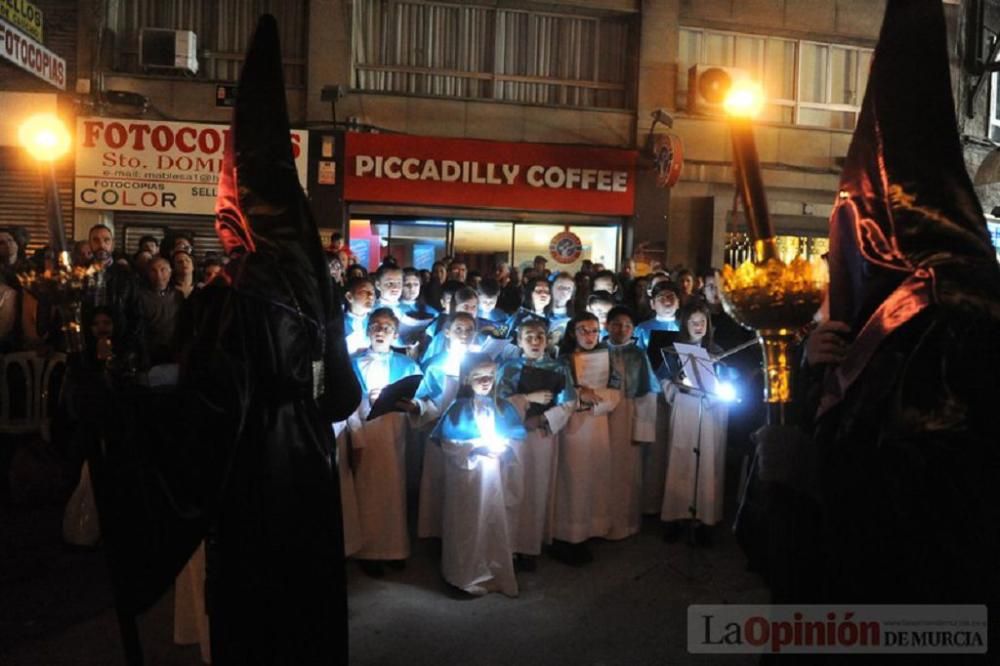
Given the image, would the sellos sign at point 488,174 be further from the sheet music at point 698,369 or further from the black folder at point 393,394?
the black folder at point 393,394

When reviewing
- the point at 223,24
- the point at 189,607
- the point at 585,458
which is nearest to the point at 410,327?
the point at 585,458

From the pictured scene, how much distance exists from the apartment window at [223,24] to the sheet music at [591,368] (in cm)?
976

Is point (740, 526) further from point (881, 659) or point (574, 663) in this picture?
point (574, 663)

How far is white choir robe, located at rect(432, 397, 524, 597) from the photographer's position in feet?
18.1

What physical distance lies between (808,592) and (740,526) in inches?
17.4

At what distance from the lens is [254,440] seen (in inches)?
121

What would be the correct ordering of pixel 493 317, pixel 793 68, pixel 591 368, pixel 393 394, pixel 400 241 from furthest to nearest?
pixel 793 68 → pixel 400 241 → pixel 493 317 → pixel 591 368 → pixel 393 394

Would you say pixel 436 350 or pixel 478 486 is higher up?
pixel 436 350

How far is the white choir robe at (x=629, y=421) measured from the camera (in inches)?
271

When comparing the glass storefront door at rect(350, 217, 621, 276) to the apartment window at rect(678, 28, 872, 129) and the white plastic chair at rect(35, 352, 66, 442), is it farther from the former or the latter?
the white plastic chair at rect(35, 352, 66, 442)

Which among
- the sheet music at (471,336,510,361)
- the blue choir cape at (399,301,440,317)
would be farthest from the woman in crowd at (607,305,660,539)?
the blue choir cape at (399,301,440,317)

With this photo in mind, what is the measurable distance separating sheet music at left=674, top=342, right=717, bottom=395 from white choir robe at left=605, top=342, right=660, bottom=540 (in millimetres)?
674

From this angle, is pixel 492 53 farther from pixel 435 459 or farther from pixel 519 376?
pixel 435 459

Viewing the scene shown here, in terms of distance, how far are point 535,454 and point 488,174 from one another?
9017mm
